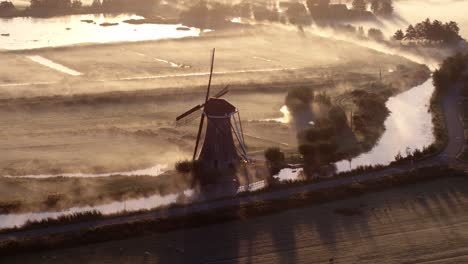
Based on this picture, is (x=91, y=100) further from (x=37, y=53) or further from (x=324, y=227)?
(x=324, y=227)

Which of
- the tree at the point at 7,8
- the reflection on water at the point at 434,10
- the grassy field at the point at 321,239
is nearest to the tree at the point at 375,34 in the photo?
the reflection on water at the point at 434,10

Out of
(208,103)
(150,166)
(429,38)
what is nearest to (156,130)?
(150,166)

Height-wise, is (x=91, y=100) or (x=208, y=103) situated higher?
(x=208, y=103)

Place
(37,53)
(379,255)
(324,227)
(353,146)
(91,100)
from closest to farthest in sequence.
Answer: (379,255), (324,227), (353,146), (91,100), (37,53)

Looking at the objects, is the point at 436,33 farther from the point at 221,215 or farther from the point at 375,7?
the point at 221,215

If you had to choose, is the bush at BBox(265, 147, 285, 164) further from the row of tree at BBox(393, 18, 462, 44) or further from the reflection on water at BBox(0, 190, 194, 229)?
the row of tree at BBox(393, 18, 462, 44)

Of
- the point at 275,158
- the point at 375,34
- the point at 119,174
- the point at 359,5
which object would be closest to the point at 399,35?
the point at 375,34

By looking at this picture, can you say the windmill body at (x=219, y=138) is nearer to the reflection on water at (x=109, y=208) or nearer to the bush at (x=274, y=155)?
the bush at (x=274, y=155)

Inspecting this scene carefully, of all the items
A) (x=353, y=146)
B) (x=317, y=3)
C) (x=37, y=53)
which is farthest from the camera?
(x=317, y=3)
